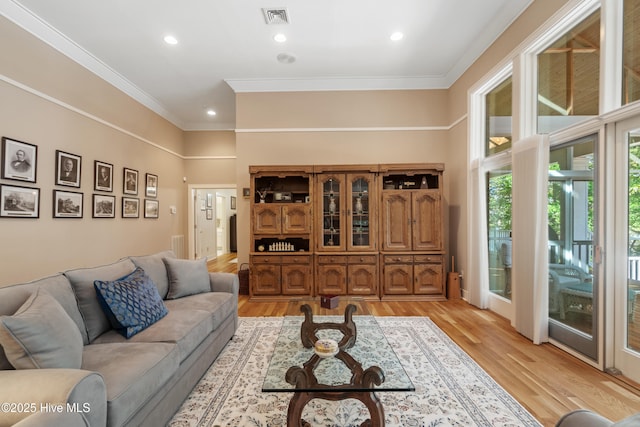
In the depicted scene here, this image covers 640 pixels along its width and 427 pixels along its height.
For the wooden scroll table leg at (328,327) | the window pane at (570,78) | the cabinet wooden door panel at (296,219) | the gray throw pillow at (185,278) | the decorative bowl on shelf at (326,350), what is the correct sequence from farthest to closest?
the cabinet wooden door panel at (296,219), the gray throw pillow at (185,278), the window pane at (570,78), the wooden scroll table leg at (328,327), the decorative bowl on shelf at (326,350)

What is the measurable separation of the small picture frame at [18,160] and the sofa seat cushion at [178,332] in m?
2.33

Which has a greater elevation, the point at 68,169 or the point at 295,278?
the point at 68,169

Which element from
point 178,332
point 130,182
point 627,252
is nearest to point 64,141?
point 130,182

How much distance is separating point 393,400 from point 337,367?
604 mm

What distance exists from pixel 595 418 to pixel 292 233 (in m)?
3.88

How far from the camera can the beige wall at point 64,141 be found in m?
3.00

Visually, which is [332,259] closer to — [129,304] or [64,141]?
[129,304]

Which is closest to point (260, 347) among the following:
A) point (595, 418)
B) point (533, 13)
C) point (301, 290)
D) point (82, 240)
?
point (301, 290)

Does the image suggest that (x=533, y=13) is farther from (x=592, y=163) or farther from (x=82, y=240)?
(x=82, y=240)

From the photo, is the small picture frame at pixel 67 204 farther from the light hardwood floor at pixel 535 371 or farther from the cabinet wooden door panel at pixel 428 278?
the cabinet wooden door panel at pixel 428 278

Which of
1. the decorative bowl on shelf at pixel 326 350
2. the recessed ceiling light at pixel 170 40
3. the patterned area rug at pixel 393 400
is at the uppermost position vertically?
the recessed ceiling light at pixel 170 40

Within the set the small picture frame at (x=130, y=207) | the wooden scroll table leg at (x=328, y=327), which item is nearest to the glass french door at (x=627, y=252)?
the wooden scroll table leg at (x=328, y=327)

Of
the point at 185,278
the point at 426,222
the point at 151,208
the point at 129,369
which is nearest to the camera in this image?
the point at 129,369

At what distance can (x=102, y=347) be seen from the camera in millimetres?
1763
